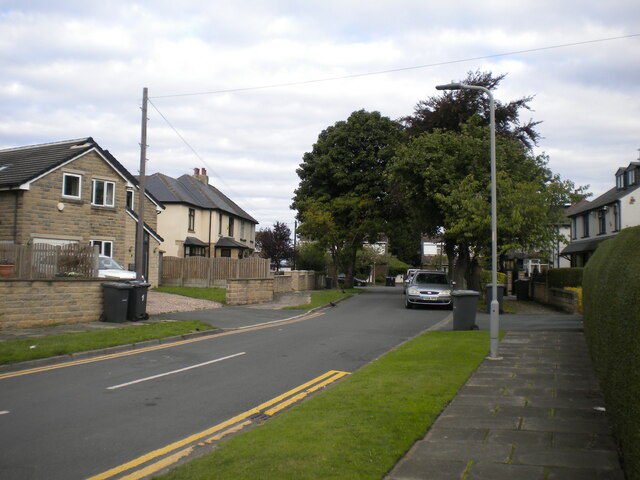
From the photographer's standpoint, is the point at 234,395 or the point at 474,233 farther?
the point at 474,233

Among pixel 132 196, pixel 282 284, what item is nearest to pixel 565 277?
pixel 282 284

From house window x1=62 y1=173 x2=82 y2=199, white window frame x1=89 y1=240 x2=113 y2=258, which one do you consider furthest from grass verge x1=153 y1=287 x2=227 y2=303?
house window x1=62 y1=173 x2=82 y2=199

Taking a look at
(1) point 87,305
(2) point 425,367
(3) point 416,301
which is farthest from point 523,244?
(1) point 87,305

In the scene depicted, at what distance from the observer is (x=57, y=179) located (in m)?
25.8

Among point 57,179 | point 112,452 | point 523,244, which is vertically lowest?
point 112,452

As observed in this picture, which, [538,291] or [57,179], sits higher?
[57,179]

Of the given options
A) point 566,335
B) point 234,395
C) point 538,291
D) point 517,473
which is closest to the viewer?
point 517,473

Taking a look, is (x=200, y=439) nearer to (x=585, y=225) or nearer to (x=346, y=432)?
(x=346, y=432)

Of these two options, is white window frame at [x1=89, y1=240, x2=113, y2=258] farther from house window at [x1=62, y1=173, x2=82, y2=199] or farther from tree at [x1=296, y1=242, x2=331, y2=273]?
tree at [x1=296, y1=242, x2=331, y2=273]

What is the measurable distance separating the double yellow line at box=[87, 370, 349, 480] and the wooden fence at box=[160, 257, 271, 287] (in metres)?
23.4

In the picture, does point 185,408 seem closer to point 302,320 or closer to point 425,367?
point 425,367

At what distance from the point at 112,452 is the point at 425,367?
19.5 ft

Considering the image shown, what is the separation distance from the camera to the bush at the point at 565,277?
92.9 feet

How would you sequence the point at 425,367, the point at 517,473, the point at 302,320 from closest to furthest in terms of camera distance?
the point at 517,473, the point at 425,367, the point at 302,320
